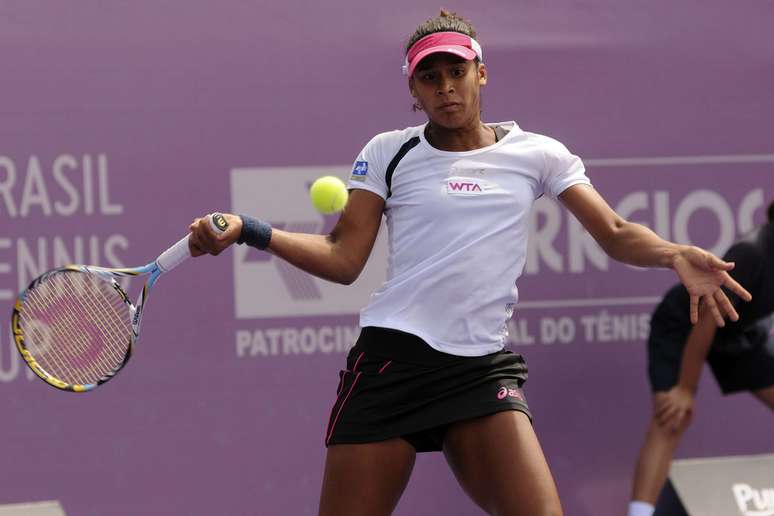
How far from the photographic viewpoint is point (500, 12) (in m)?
4.85

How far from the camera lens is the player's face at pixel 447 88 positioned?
3191 millimetres

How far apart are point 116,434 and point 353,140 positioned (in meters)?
1.28

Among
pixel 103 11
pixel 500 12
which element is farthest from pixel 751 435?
pixel 103 11

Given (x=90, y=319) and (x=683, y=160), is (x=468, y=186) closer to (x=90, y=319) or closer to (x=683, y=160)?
(x=90, y=319)

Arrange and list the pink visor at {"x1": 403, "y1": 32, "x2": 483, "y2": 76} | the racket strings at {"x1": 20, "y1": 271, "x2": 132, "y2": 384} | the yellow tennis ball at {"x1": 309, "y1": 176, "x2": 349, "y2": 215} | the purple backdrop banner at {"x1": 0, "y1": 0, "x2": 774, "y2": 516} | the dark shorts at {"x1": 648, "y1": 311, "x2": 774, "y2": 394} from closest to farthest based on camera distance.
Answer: the yellow tennis ball at {"x1": 309, "y1": 176, "x2": 349, "y2": 215}, the pink visor at {"x1": 403, "y1": 32, "x2": 483, "y2": 76}, the racket strings at {"x1": 20, "y1": 271, "x2": 132, "y2": 384}, the purple backdrop banner at {"x1": 0, "y1": 0, "x2": 774, "y2": 516}, the dark shorts at {"x1": 648, "y1": 311, "x2": 774, "y2": 394}

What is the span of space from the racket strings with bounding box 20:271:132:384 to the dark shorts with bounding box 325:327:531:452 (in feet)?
1.97

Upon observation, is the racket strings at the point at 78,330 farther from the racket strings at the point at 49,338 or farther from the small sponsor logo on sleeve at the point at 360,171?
the small sponsor logo on sleeve at the point at 360,171

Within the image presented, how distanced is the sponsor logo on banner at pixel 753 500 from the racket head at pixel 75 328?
2.73 meters

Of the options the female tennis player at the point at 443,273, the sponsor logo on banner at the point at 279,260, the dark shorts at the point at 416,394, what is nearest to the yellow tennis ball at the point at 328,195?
the female tennis player at the point at 443,273

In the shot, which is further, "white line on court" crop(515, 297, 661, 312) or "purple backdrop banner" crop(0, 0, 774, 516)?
"white line on court" crop(515, 297, 661, 312)

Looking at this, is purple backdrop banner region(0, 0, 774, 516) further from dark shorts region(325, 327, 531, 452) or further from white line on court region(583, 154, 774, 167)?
dark shorts region(325, 327, 531, 452)

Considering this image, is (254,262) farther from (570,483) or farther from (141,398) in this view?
(570,483)

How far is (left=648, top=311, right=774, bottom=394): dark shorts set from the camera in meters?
4.82

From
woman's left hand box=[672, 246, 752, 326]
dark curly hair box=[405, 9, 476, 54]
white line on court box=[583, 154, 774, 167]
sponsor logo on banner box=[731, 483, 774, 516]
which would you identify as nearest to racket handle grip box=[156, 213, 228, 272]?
dark curly hair box=[405, 9, 476, 54]
